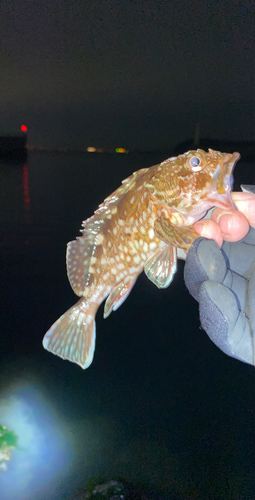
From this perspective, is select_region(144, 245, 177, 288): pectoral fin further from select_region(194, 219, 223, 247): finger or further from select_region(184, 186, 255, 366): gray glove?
select_region(194, 219, 223, 247): finger

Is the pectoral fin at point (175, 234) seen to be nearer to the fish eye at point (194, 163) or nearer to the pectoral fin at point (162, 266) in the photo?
the pectoral fin at point (162, 266)

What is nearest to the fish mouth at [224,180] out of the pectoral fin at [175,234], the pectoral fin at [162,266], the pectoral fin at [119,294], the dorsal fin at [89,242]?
the pectoral fin at [175,234]

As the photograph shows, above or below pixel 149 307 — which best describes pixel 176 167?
above

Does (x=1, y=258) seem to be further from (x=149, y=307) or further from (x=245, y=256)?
(x=245, y=256)

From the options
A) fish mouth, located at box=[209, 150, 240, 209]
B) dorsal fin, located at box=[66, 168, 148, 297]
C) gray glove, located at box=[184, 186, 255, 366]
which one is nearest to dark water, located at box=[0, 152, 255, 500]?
gray glove, located at box=[184, 186, 255, 366]

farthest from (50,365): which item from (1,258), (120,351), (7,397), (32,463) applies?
(1,258)

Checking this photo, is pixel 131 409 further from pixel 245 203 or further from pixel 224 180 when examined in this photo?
pixel 224 180
